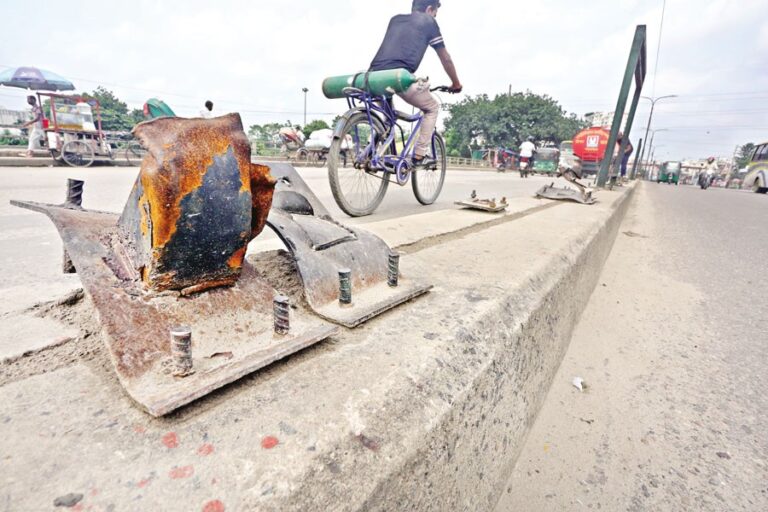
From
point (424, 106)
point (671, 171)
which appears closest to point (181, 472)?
point (424, 106)

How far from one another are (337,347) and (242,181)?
0.40 meters

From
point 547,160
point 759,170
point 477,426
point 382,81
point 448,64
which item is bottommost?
point 477,426

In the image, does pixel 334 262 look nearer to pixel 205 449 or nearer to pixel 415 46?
pixel 205 449

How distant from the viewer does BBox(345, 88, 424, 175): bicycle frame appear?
3.38 meters

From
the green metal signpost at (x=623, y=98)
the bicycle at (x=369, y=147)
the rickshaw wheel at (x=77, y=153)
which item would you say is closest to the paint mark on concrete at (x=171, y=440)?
the bicycle at (x=369, y=147)

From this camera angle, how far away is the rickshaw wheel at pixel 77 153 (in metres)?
8.39

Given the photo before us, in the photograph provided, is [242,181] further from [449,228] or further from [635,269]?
[635,269]

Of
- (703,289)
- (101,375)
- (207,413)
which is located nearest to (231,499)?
(207,413)

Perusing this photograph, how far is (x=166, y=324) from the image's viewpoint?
71 centimetres

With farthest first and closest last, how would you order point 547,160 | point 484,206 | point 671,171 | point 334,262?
1. point 671,171
2. point 547,160
3. point 484,206
4. point 334,262

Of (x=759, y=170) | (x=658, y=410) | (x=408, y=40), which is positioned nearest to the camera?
(x=658, y=410)

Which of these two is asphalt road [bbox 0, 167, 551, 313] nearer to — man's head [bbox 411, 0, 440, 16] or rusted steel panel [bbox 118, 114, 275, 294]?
rusted steel panel [bbox 118, 114, 275, 294]

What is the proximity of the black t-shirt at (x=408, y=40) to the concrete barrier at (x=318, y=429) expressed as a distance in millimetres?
2874

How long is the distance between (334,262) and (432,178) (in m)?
4.16
